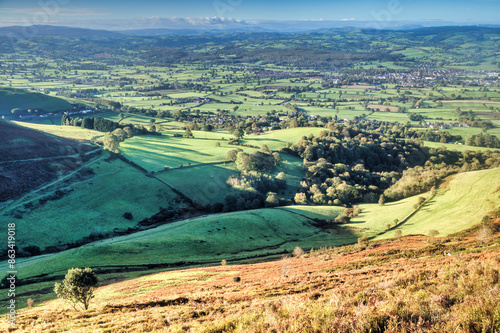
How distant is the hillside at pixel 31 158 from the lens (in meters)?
76.6

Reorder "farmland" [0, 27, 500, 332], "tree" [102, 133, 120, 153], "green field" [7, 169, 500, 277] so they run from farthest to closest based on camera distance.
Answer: "tree" [102, 133, 120, 153]
"green field" [7, 169, 500, 277]
"farmland" [0, 27, 500, 332]

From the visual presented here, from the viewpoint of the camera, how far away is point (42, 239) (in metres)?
61.1

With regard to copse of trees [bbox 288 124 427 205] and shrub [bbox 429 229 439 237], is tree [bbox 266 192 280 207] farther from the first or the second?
shrub [bbox 429 229 439 237]

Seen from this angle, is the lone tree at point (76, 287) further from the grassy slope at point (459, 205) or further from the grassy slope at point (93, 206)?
the grassy slope at point (459, 205)

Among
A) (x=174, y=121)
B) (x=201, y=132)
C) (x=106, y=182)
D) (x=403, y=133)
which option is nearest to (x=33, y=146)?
(x=106, y=182)

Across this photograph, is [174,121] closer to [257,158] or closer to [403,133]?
[257,158]

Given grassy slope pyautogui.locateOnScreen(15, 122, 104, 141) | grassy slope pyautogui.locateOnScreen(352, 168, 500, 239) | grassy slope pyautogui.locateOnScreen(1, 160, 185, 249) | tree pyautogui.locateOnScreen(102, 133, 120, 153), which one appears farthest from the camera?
grassy slope pyautogui.locateOnScreen(15, 122, 104, 141)

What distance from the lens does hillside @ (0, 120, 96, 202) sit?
76.6 m

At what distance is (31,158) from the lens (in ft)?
292

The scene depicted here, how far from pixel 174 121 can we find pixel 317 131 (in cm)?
9547

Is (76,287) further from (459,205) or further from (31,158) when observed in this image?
(31,158)

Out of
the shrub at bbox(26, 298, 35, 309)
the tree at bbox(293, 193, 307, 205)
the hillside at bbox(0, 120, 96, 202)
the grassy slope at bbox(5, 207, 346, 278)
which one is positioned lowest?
the tree at bbox(293, 193, 307, 205)

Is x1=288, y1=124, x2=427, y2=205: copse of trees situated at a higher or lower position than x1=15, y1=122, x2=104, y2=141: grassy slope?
lower

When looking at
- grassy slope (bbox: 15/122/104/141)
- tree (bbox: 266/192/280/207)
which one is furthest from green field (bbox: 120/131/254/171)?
tree (bbox: 266/192/280/207)
